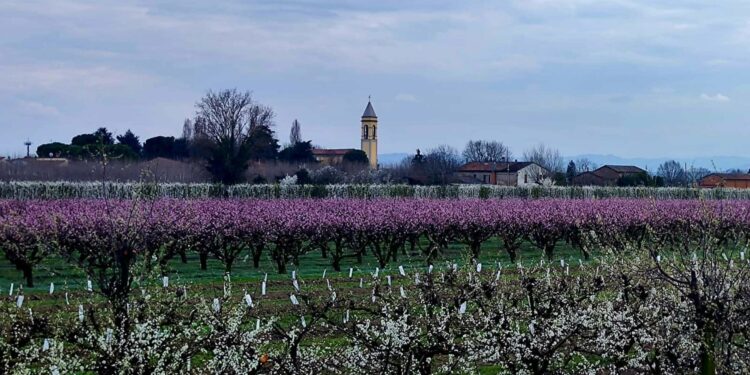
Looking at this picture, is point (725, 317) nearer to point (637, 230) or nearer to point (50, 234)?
point (50, 234)

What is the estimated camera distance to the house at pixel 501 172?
241 feet

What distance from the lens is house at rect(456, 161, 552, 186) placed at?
73.6 metres

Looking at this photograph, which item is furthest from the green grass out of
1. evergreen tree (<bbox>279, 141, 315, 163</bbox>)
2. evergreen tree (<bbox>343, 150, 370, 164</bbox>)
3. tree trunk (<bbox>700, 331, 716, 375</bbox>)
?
evergreen tree (<bbox>343, 150, 370, 164</bbox>)

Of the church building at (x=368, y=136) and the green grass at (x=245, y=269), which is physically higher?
the church building at (x=368, y=136)

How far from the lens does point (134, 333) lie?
20.1ft

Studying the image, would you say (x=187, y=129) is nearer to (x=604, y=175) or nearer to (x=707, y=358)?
(x=604, y=175)

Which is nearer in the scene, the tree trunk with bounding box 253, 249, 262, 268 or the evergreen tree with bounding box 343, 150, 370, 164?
the tree trunk with bounding box 253, 249, 262, 268

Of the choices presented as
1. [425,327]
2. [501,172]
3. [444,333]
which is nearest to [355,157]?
[501,172]

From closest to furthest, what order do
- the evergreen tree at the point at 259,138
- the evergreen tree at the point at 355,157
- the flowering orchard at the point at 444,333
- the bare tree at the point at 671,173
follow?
the flowering orchard at the point at 444,333 → the bare tree at the point at 671,173 → the evergreen tree at the point at 259,138 → the evergreen tree at the point at 355,157

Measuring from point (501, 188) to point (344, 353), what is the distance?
37561mm

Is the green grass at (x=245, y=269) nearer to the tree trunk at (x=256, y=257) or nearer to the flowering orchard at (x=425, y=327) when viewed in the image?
the tree trunk at (x=256, y=257)

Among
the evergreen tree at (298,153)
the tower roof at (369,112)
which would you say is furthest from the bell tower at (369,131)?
the evergreen tree at (298,153)

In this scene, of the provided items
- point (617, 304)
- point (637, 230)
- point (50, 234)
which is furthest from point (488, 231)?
point (617, 304)

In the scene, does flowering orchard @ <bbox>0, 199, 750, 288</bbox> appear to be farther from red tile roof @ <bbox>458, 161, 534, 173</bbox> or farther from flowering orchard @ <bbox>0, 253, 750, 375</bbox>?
red tile roof @ <bbox>458, 161, 534, 173</bbox>
